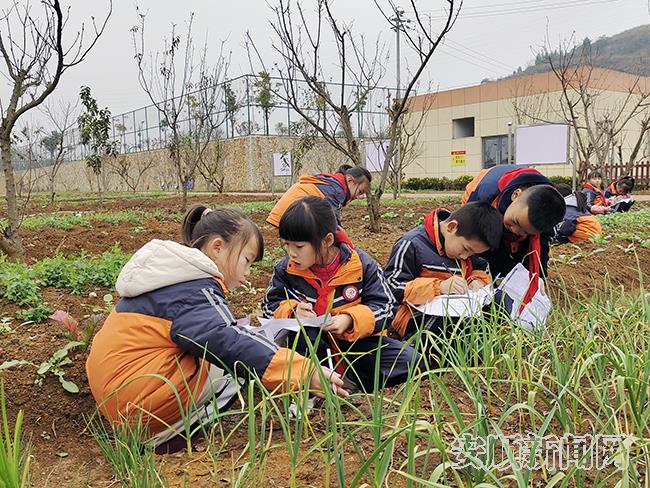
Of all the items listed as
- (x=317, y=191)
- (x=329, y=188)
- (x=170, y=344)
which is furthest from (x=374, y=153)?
(x=170, y=344)

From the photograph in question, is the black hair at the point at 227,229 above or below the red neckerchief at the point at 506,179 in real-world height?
below

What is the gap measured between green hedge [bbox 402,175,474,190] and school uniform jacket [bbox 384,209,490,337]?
67.3 feet

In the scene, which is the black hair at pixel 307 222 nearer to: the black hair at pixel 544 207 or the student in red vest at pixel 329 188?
the black hair at pixel 544 207

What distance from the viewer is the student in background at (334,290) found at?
2.42m

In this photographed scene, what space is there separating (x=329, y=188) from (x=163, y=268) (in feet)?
10.2

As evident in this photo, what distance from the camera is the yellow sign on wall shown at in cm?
2672

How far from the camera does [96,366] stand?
1.94 meters

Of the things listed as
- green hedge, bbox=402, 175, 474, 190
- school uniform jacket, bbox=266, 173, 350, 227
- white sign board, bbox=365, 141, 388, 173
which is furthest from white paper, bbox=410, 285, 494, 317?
green hedge, bbox=402, 175, 474, 190

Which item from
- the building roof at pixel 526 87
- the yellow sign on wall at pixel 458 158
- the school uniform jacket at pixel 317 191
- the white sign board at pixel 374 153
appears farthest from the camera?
the yellow sign on wall at pixel 458 158

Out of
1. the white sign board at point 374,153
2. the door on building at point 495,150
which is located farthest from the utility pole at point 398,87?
the door on building at point 495,150

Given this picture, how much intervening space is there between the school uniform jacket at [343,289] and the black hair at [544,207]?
76cm

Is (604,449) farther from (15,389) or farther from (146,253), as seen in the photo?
(15,389)

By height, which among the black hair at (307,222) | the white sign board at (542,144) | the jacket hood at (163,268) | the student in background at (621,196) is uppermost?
the white sign board at (542,144)

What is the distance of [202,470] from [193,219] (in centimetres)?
114
